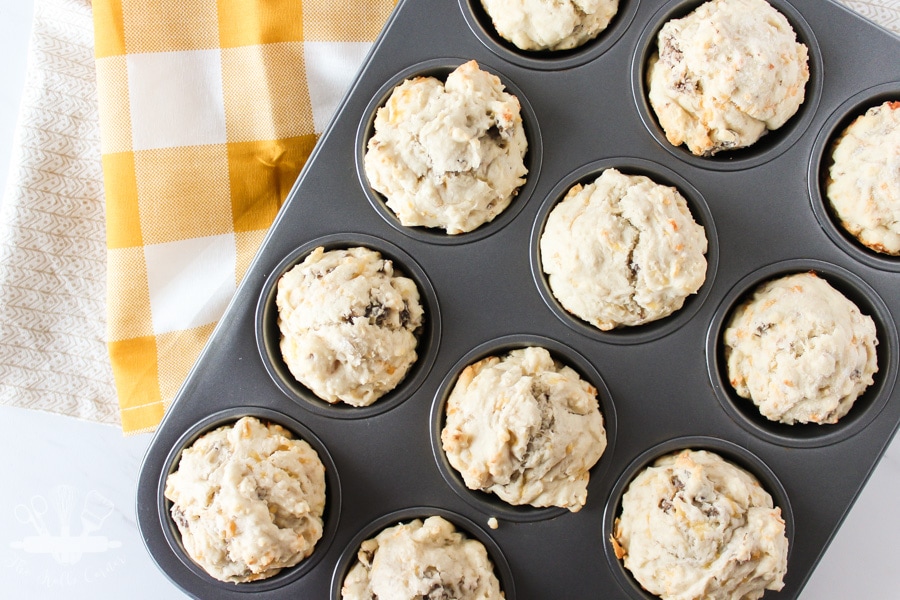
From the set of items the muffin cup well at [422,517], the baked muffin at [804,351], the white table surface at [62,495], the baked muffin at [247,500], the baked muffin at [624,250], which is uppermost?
the baked muffin at [624,250]

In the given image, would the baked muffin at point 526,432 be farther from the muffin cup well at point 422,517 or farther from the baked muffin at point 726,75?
the baked muffin at point 726,75

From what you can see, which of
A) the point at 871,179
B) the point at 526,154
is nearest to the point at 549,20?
the point at 526,154

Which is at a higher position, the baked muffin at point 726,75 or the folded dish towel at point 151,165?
the baked muffin at point 726,75

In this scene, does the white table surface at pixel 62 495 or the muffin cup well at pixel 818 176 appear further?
the white table surface at pixel 62 495

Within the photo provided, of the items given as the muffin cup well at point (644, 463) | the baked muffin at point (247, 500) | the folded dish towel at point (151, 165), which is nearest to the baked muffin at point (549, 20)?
the folded dish towel at point (151, 165)

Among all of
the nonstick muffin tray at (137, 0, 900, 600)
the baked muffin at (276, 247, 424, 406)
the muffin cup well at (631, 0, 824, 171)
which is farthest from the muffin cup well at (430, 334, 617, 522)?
the muffin cup well at (631, 0, 824, 171)

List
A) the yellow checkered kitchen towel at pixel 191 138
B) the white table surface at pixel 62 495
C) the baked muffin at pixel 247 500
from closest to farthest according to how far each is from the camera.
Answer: the baked muffin at pixel 247 500
the yellow checkered kitchen towel at pixel 191 138
the white table surface at pixel 62 495

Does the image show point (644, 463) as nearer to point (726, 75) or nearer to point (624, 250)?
point (624, 250)

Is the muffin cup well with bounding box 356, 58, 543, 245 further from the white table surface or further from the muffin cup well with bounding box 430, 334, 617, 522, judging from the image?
the white table surface
